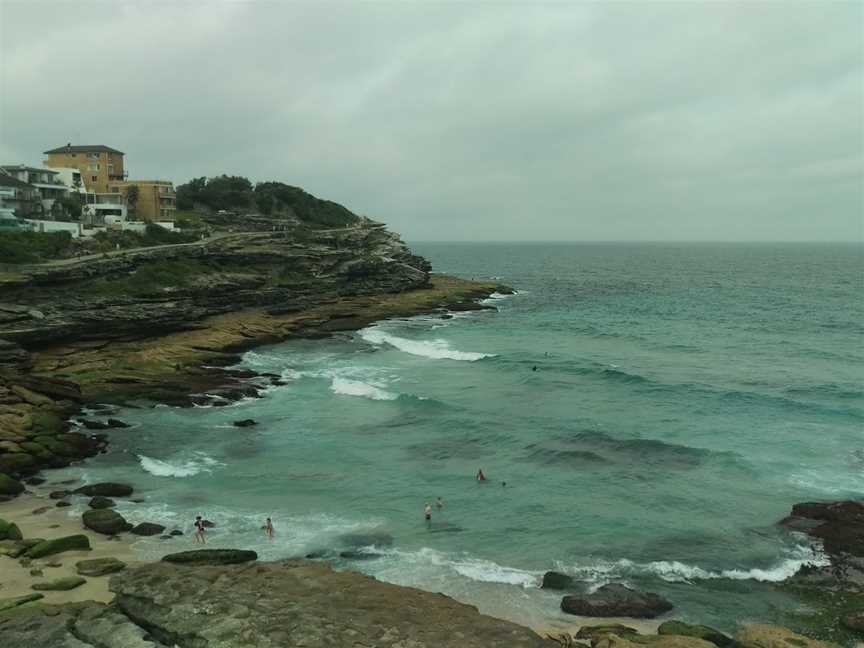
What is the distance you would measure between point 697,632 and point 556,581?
15.7 ft

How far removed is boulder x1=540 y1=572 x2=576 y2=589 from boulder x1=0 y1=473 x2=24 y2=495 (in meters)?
23.3

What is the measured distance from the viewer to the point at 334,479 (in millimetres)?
31938

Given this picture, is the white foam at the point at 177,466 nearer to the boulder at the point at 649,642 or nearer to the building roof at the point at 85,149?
the boulder at the point at 649,642

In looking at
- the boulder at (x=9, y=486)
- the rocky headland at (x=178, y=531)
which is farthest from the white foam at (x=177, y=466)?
the boulder at (x=9, y=486)

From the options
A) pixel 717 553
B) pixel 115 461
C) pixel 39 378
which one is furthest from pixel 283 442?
pixel 717 553

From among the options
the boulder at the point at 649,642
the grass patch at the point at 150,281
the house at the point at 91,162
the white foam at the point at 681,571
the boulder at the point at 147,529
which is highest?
the house at the point at 91,162

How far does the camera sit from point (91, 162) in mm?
89312

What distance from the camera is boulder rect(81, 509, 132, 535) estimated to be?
25.3 meters

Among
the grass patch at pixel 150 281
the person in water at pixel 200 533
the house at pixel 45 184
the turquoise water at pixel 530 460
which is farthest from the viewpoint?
the house at pixel 45 184

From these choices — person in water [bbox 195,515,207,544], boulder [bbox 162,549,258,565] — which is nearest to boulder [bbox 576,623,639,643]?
boulder [bbox 162,549,258,565]

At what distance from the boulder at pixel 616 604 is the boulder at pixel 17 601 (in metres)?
15.9

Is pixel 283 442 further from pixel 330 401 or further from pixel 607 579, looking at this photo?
pixel 607 579

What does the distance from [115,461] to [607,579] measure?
24.8 metres

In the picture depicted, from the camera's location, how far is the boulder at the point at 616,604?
2055 cm
